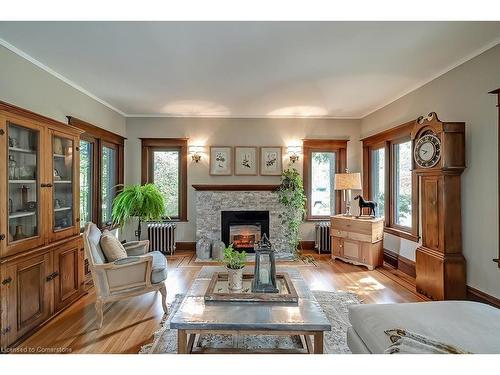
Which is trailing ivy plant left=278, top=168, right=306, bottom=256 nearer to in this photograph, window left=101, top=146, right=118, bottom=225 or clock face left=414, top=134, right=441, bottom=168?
clock face left=414, top=134, right=441, bottom=168

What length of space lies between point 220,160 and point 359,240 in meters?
2.91

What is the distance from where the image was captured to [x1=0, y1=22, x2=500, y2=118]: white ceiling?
240 centimetres

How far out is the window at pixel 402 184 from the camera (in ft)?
14.5

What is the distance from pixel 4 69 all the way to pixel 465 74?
468cm

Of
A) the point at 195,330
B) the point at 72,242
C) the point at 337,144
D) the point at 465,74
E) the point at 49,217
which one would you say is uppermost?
the point at 465,74

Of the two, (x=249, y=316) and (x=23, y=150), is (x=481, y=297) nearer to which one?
(x=249, y=316)

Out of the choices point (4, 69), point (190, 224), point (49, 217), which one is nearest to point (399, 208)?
point (190, 224)

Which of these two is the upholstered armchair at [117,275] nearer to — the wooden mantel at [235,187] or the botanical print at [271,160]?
the wooden mantel at [235,187]

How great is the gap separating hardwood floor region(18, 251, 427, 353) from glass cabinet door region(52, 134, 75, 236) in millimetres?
946

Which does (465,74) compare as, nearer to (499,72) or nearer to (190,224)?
(499,72)

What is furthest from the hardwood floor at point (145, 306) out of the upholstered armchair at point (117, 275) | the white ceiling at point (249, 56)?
the white ceiling at point (249, 56)

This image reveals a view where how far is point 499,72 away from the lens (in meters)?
2.69

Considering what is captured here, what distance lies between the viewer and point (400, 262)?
4434mm

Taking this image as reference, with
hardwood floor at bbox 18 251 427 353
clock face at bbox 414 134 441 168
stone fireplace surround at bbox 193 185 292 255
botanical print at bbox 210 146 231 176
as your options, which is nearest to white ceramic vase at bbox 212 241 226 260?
stone fireplace surround at bbox 193 185 292 255
